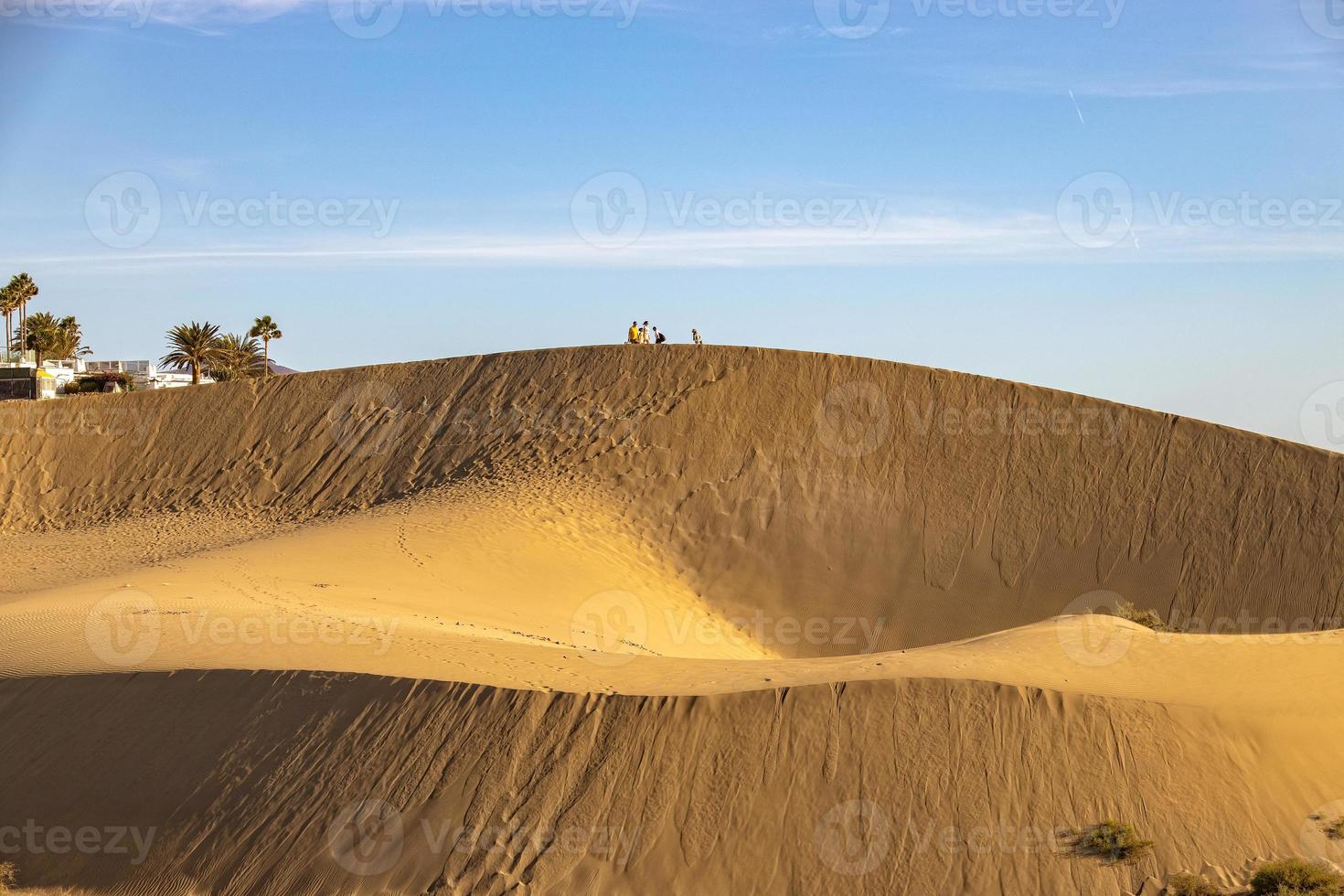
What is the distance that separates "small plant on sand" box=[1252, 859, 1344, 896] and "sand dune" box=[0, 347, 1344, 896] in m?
0.50

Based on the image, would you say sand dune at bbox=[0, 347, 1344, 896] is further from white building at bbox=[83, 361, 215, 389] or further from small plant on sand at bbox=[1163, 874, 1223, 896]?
white building at bbox=[83, 361, 215, 389]

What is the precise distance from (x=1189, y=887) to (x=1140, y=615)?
15460 millimetres

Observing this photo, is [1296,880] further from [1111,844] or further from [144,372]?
[144,372]

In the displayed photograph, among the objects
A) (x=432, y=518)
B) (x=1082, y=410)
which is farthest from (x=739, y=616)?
(x=1082, y=410)

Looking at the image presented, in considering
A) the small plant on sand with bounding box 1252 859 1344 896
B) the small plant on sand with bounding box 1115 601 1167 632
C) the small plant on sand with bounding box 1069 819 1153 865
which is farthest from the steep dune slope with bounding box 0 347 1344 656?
the small plant on sand with bounding box 1252 859 1344 896

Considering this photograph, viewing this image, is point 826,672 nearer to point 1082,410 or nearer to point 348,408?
point 1082,410

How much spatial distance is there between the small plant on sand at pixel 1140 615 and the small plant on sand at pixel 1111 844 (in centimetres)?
1278

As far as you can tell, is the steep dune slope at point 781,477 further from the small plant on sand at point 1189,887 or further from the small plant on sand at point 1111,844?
the small plant on sand at point 1189,887

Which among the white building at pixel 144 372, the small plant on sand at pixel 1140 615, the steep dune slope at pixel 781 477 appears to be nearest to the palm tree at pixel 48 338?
the white building at pixel 144 372

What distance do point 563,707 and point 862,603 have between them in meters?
16.7

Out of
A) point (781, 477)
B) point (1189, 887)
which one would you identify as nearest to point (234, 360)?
point (781, 477)

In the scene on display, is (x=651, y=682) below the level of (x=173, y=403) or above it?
below

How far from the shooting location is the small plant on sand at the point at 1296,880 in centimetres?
1266

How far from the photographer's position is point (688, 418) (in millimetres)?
36406
